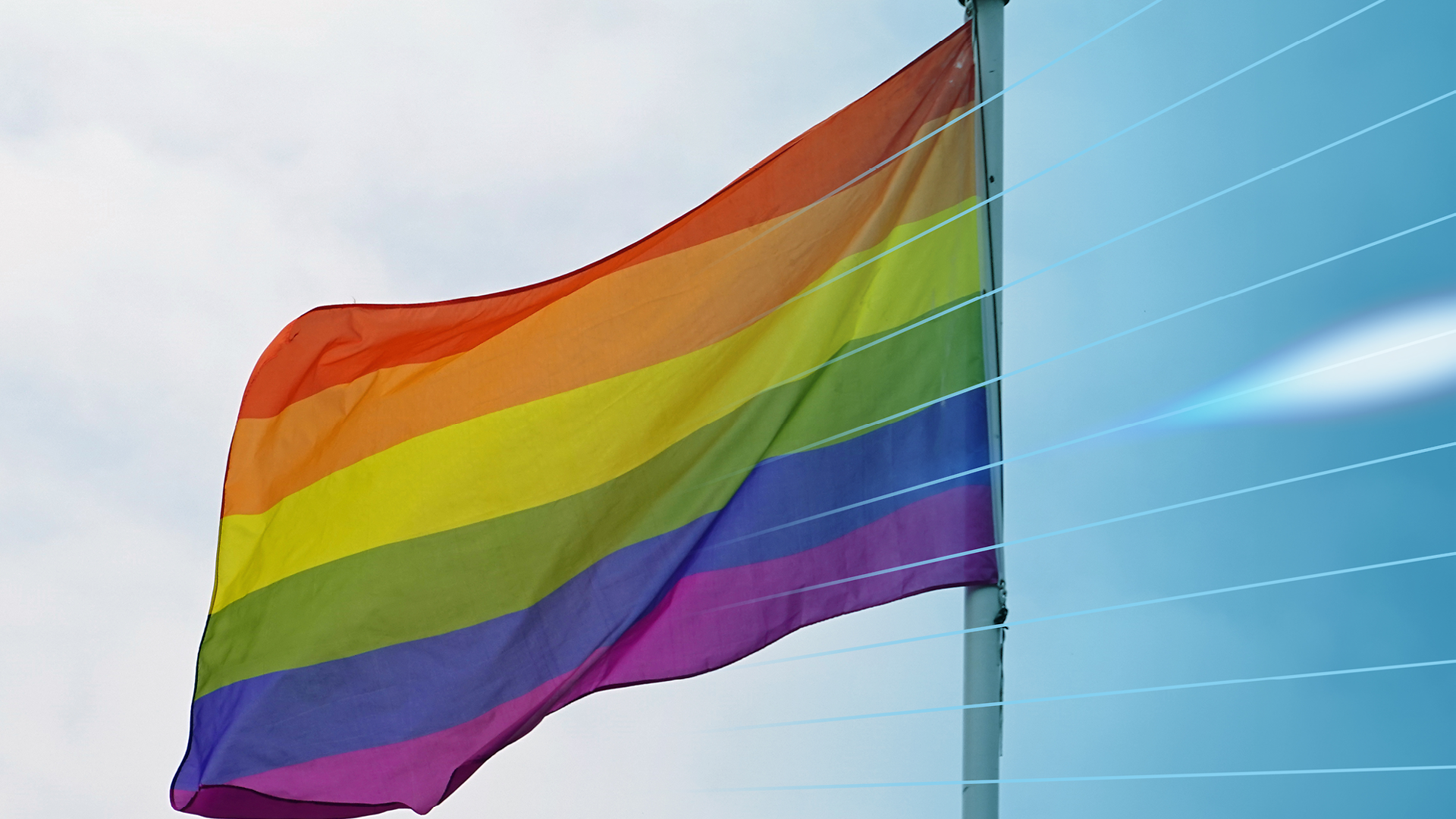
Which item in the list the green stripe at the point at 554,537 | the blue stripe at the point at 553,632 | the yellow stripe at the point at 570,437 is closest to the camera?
the blue stripe at the point at 553,632

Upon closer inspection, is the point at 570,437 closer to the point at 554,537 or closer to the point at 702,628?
the point at 554,537

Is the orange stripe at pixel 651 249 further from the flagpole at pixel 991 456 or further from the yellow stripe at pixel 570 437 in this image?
the yellow stripe at pixel 570 437

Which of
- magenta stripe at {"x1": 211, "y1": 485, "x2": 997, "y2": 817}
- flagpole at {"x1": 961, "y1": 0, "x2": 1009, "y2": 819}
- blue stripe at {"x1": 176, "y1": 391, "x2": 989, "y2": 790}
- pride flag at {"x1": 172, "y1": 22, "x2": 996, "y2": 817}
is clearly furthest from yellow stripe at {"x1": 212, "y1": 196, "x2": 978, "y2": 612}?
magenta stripe at {"x1": 211, "y1": 485, "x2": 997, "y2": 817}

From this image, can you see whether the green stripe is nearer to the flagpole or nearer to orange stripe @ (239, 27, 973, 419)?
the flagpole

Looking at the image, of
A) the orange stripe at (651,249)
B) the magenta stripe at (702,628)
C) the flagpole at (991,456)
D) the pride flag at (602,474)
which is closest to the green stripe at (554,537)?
the pride flag at (602,474)

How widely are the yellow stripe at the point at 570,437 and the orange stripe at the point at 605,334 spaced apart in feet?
0.26

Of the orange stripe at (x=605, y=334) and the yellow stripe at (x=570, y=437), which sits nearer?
the yellow stripe at (x=570, y=437)

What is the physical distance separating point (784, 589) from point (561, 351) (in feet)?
6.38

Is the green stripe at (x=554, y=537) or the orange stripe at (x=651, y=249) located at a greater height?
the orange stripe at (x=651, y=249)

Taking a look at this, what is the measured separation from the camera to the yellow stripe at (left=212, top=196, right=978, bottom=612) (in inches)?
239

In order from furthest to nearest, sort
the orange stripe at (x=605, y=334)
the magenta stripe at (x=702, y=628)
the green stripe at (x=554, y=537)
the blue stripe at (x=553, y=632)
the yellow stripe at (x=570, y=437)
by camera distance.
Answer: the orange stripe at (x=605, y=334), the yellow stripe at (x=570, y=437), the green stripe at (x=554, y=537), the blue stripe at (x=553, y=632), the magenta stripe at (x=702, y=628)

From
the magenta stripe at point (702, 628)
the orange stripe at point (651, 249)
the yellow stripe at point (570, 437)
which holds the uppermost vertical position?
the orange stripe at point (651, 249)

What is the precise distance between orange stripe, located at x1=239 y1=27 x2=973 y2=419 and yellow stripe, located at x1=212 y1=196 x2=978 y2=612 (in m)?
0.50

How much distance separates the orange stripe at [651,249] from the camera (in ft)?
20.6
